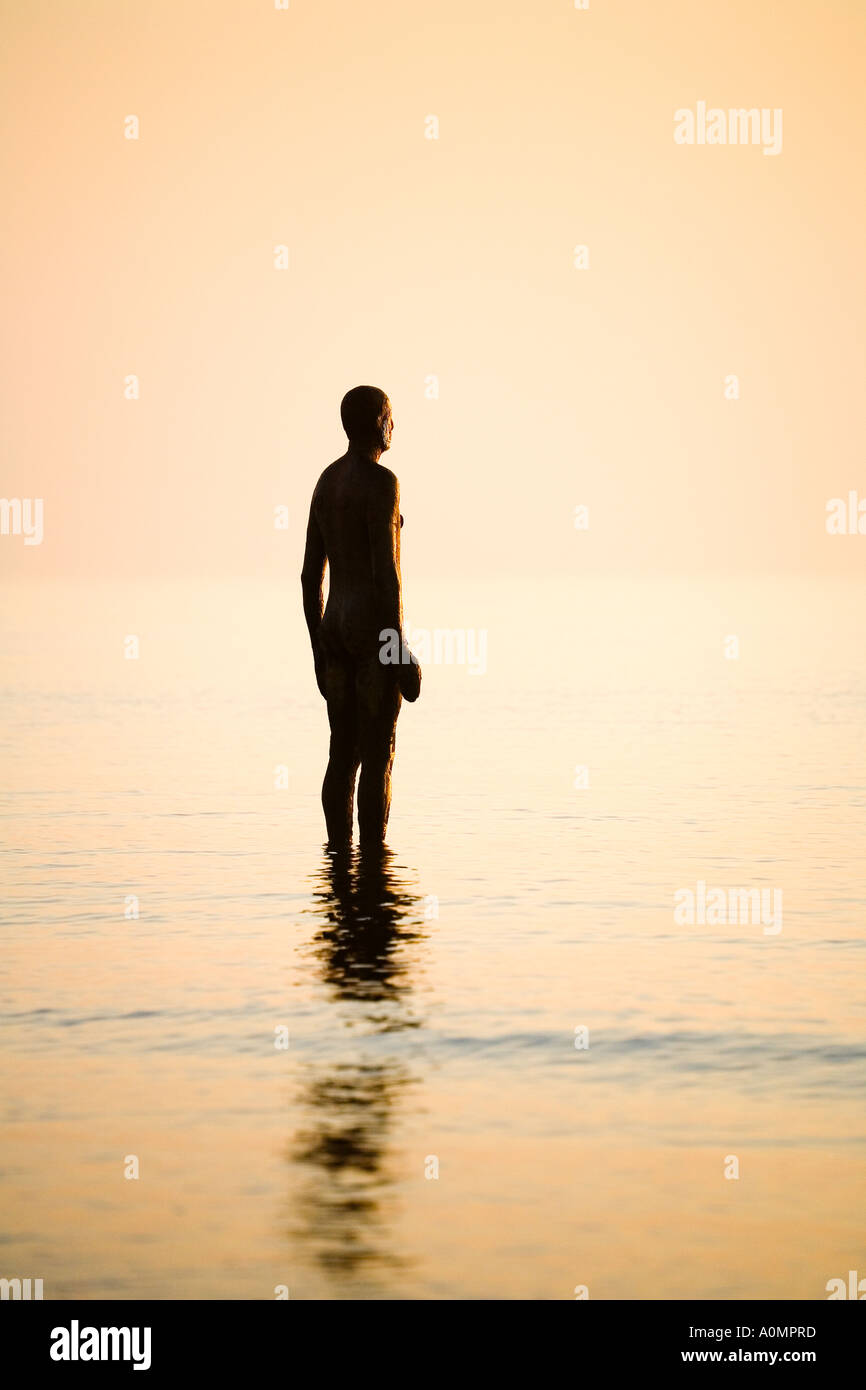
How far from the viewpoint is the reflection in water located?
5961 mm

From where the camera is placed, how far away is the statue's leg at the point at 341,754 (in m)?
12.9

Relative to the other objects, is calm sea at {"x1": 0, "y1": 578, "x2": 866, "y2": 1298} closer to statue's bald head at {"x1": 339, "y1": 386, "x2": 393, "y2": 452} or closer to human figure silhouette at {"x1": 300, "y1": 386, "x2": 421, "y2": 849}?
human figure silhouette at {"x1": 300, "y1": 386, "x2": 421, "y2": 849}

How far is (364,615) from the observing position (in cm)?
1282

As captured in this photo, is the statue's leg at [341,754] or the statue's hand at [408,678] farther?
the statue's leg at [341,754]

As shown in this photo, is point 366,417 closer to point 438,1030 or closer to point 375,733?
point 375,733

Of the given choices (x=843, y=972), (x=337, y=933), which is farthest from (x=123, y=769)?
(x=843, y=972)

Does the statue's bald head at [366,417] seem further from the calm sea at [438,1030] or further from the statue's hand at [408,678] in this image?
the calm sea at [438,1030]

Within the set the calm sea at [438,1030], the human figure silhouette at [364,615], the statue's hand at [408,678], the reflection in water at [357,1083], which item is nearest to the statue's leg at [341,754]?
the human figure silhouette at [364,615]

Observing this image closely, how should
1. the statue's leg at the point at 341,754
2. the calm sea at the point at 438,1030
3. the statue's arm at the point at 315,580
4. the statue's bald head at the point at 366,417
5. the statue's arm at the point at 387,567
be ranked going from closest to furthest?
the calm sea at the point at 438,1030, the statue's arm at the point at 387,567, the statue's bald head at the point at 366,417, the statue's leg at the point at 341,754, the statue's arm at the point at 315,580

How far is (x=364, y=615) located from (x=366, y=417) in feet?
4.23

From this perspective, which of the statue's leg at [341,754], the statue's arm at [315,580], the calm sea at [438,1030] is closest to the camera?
the calm sea at [438,1030]

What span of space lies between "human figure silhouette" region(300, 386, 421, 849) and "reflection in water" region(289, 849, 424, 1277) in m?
1.15

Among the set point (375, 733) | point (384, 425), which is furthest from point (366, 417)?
point (375, 733)
